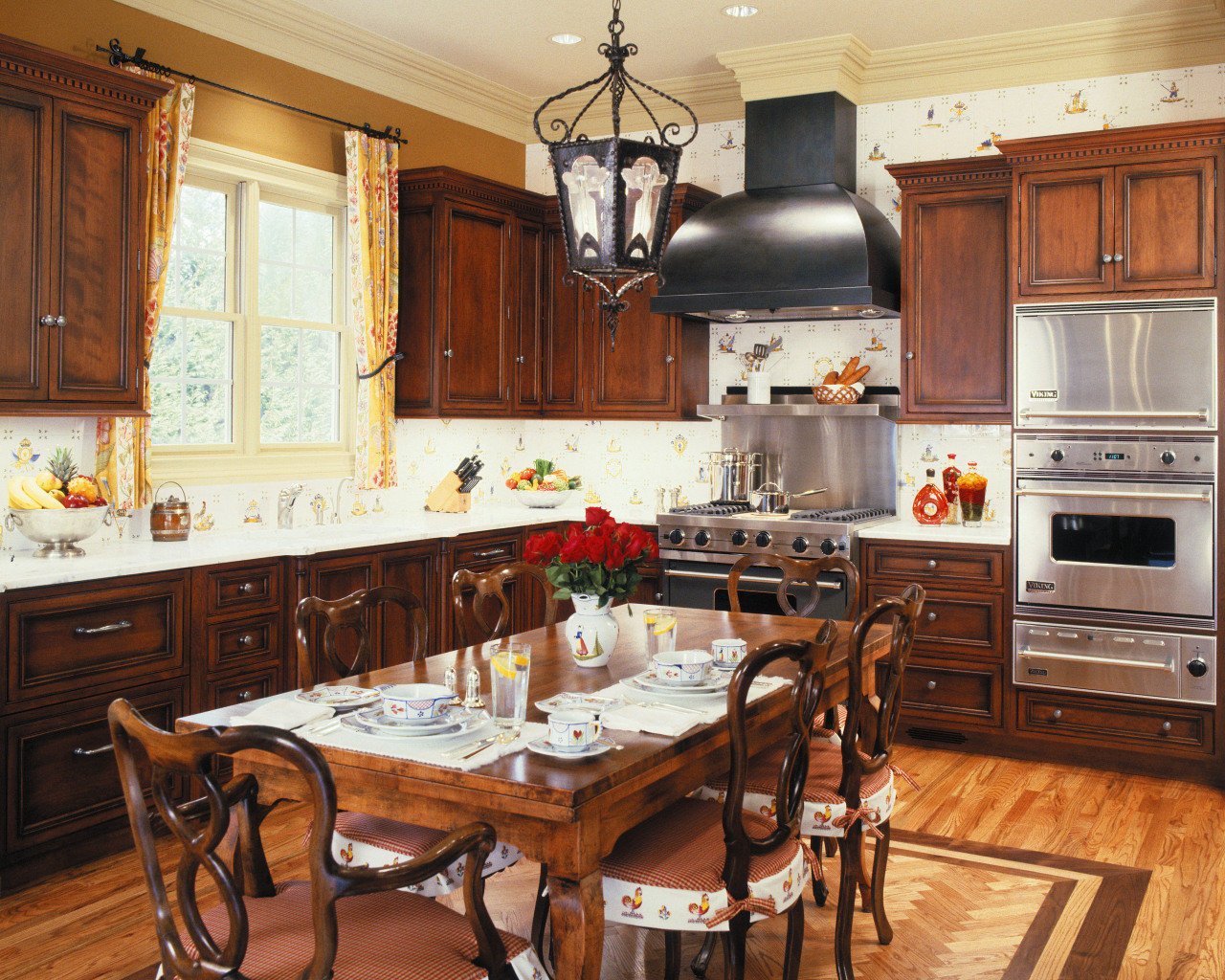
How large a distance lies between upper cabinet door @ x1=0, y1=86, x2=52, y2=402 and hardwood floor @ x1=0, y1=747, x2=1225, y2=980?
1.57 meters

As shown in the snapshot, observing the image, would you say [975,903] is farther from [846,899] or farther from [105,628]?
[105,628]

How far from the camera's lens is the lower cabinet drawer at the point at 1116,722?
4.49 meters

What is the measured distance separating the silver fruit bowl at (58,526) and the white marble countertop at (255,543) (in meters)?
0.05

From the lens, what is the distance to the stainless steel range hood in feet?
16.5

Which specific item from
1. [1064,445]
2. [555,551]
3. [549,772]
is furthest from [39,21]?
[1064,445]

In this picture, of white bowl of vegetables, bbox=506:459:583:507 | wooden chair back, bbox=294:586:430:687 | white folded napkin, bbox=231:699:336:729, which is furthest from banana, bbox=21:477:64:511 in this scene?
white bowl of vegetables, bbox=506:459:583:507

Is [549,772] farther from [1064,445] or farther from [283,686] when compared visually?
[1064,445]

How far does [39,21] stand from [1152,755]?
502 centimetres

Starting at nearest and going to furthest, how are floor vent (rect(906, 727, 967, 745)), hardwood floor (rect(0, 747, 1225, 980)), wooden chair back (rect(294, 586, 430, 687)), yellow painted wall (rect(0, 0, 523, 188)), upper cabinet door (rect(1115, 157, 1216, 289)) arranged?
wooden chair back (rect(294, 586, 430, 687)) < hardwood floor (rect(0, 747, 1225, 980)) < yellow painted wall (rect(0, 0, 523, 188)) < upper cabinet door (rect(1115, 157, 1216, 289)) < floor vent (rect(906, 727, 967, 745))

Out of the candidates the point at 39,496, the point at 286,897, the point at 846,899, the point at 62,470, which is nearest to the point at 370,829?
Result: the point at 286,897

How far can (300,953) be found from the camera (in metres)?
1.90

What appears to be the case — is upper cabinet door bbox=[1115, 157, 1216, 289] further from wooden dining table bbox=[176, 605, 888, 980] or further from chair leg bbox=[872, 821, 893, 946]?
wooden dining table bbox=[176, 605, 888, 980]

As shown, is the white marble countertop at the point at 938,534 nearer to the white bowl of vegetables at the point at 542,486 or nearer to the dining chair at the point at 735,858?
the white bowl of vegetables at the point at 542,486

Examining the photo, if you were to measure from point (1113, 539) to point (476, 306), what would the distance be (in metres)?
3.13
